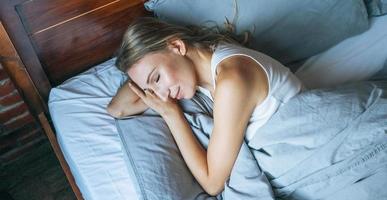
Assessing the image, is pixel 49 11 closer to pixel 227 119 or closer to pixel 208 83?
pixel 208 83

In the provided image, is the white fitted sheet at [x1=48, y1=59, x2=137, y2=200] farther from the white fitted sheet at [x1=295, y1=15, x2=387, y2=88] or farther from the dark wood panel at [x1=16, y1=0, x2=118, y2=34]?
the white fitted sheet at [x1=295, y1=15, x2=387, y2=88]

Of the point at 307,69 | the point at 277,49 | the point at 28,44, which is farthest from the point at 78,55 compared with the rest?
the point at 307,69

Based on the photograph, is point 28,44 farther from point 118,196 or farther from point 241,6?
point 241,6

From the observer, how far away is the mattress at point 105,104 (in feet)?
3.48

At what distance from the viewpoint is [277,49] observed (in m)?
1.38

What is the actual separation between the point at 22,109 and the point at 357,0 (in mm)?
1400

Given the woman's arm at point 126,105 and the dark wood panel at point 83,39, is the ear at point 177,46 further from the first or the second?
the dark wood panel at point 83,39

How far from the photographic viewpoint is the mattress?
41.8 inches

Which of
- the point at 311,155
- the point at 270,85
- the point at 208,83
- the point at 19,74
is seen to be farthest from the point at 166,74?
the point at 19,74

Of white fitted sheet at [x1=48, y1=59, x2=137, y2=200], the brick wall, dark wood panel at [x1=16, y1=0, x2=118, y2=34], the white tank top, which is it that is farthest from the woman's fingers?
the brick wall

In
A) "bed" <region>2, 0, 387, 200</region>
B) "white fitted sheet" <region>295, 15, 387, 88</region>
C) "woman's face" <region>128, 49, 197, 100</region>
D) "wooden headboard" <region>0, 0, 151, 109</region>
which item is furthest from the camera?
"white fitted sheet" <region>295, 15, 387, 88</region>

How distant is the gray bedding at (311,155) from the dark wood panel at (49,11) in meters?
0.55

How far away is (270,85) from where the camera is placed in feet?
3.21

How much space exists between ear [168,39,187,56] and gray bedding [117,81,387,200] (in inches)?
10.7
